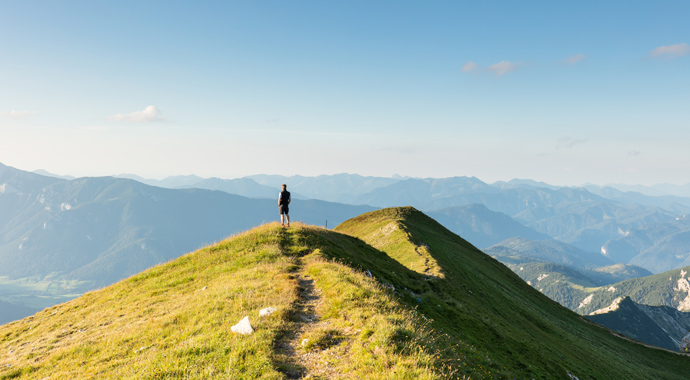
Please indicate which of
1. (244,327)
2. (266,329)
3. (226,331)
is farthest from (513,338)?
(226,331)

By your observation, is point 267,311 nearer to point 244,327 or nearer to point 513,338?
point 244,327

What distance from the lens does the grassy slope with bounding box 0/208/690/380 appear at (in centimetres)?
1016

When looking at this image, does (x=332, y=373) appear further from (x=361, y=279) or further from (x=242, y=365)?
(x=361, y=279)

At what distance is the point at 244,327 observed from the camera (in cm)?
1214

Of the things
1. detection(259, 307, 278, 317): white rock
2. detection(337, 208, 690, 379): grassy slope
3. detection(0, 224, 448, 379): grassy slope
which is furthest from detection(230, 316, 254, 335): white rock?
detection(337, 208, 690, 379): grassy slope

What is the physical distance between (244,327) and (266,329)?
902 millimetres

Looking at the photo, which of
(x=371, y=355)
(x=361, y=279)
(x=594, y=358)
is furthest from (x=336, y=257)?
(x=594, y=358)

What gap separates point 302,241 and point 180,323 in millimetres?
13663

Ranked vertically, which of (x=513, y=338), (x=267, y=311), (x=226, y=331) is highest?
(x=267, y=311)

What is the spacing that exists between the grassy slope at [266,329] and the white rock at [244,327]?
1.48 ft

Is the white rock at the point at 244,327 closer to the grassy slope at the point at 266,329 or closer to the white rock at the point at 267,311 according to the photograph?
the grassy slope at the point at 266,329

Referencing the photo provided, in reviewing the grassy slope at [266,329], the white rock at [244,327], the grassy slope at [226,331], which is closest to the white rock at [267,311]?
the grassy slope at [226,331]

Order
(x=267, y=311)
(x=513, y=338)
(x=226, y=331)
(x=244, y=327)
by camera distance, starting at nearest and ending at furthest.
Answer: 1. (x=244, y=327)
2. (x=226, y=331)
3. (x=267, y=311)
4. (x=513, y=338)

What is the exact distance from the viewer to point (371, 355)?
10016mm
